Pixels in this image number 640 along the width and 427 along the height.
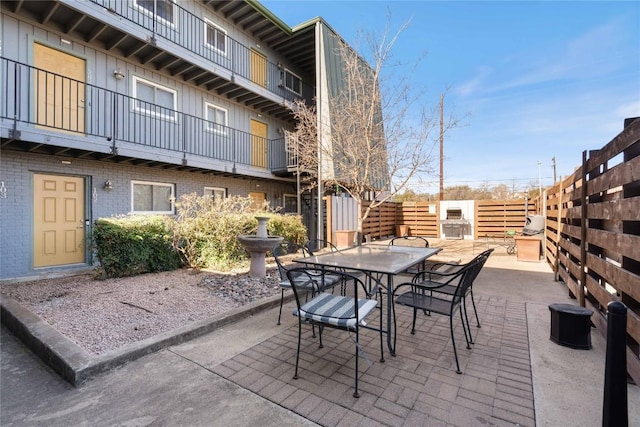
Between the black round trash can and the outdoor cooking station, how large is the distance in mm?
10134

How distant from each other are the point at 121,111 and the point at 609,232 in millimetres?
9001

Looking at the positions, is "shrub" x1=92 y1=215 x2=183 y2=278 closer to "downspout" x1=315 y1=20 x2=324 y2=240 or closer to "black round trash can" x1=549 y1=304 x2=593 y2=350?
"downspout" x1=315 y1=20 x2=324 y2=240

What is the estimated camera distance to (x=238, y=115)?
10.6 metres

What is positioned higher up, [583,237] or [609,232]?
[609,232]

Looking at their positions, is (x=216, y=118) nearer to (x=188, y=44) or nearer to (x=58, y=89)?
(x=188, y=44)

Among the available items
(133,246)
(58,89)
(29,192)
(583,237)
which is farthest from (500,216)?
(29,192)

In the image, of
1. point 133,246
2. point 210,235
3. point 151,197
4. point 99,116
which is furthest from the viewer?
point 151,197

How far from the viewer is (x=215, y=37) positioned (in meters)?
9.81

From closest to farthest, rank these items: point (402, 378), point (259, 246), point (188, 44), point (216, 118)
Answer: point (402, 378), point (259, 246), point (188, 44), point (216, 118)

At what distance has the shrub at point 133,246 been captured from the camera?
520cm

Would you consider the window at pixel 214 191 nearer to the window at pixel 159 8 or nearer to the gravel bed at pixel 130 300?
the gravel bed at pixel 130 300

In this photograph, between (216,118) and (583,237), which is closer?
(583,237)

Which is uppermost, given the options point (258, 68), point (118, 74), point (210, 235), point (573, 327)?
point (258, 68)

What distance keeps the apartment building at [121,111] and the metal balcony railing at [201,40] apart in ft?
0.12
